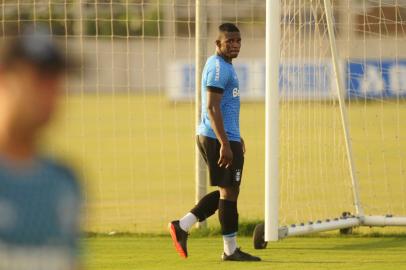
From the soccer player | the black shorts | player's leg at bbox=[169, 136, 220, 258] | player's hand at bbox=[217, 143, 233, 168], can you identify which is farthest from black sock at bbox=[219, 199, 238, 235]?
player's hand at bbox=[217, 143, 233, 168]

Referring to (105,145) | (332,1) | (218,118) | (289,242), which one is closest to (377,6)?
(332,1)

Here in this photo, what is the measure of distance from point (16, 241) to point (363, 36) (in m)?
10.5

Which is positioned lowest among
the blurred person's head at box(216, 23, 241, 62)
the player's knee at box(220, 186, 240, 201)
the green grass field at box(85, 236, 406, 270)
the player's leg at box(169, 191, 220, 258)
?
the green grass field at box(85, 236, 406, 270)

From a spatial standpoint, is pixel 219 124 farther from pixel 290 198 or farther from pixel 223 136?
pixel 290 198

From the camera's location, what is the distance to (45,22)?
1377 cm

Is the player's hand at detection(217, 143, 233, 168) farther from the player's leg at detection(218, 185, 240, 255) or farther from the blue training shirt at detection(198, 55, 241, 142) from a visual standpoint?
the player's leg at detection(218, 185, 240, 255)

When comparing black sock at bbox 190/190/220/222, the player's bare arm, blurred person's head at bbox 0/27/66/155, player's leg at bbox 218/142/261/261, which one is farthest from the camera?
black sock at bbox 190/190/220/222

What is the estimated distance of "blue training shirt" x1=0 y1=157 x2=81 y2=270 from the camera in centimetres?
309

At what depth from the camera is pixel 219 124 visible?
923 centimetres

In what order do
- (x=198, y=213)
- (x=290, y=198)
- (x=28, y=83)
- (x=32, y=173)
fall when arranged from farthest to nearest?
(x=290, y=198) → (x=198, y=213) → (x=32, y=173) → (x=28, y=83)

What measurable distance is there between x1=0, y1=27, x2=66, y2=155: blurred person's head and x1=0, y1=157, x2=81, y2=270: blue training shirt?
6.6 inches

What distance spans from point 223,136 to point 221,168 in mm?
315

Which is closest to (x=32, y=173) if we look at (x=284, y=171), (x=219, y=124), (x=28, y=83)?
(x=28, y=83)

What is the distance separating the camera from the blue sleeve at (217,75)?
366 inches
